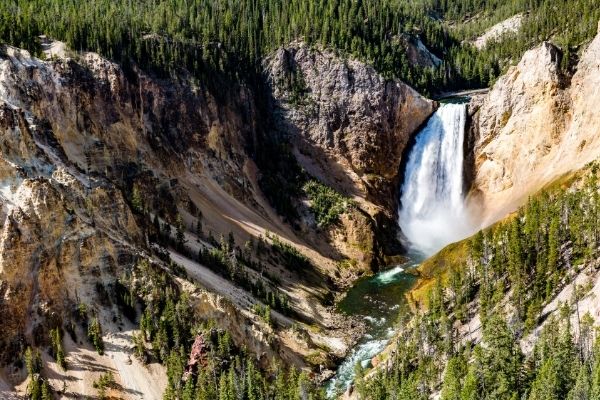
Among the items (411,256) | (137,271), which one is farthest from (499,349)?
(411,256)

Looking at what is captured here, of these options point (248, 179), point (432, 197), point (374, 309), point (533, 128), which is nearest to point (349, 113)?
point (432, 197)

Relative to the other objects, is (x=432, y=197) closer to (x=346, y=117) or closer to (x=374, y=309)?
(x=346, y=117)

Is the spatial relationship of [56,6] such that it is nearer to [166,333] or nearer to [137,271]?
[137,271]

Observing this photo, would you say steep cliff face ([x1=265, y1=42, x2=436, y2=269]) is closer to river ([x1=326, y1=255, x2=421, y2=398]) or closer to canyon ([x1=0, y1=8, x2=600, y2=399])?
canyon ([x1=0, y1=8, x2=600, y2=399])

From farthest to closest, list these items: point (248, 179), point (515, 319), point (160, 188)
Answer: point (248, 179) < point (160, 188) < point (515, 319)

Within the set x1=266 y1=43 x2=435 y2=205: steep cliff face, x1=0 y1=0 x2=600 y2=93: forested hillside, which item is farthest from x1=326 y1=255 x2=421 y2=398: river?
x1=0 y1=0 x2=600 y2=93: forested hillside
